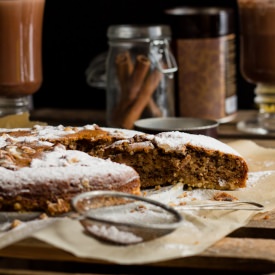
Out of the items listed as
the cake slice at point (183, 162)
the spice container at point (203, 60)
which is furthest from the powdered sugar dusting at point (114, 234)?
the spice container at point (203, 60)

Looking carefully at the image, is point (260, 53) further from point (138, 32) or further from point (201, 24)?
point (138, 32)

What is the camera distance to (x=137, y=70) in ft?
7.68

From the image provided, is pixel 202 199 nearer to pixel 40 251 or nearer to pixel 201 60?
pixel 40 251

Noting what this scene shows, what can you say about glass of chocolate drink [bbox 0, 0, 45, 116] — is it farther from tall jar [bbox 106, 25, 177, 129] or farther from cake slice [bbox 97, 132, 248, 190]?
cake slice [bbox 97, 132, 248, 190]

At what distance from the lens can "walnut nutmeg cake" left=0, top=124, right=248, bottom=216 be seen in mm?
1493

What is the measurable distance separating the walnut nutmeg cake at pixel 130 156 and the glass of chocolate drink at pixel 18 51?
489mm

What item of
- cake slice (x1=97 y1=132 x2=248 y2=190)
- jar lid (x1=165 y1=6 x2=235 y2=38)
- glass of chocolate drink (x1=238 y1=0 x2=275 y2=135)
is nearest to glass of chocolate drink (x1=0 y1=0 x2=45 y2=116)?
jar lid (x1=165 y1=6 x2=235 y2=38)

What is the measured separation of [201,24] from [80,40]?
1.89 feet

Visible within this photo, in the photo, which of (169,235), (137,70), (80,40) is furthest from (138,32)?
(169,235)

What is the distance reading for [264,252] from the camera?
132 cm

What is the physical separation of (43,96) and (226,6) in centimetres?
72

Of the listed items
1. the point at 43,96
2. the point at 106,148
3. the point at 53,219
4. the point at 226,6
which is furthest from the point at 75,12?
the point at 53,219

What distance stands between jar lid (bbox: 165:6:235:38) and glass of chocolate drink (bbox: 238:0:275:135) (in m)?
0.09

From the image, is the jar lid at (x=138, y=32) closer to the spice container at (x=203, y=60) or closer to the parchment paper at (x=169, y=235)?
the spice container at (x=203, y=60)
